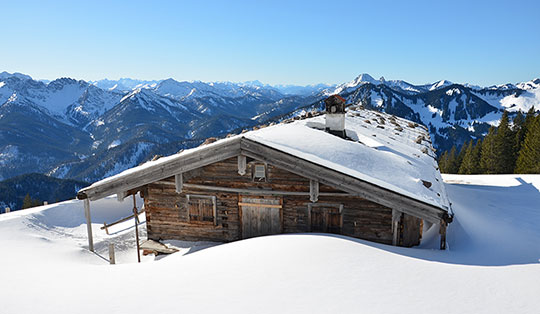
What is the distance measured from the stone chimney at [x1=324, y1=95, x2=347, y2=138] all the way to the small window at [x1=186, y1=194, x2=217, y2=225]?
6.36m

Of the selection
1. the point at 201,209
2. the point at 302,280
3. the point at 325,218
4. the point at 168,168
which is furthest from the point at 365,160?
the point at 168,168

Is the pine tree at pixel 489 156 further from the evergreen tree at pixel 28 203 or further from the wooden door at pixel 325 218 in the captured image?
the evergreen tree at pixel 28 203

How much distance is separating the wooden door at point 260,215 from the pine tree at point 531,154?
3938cm

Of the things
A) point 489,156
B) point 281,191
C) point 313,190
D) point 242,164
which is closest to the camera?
point 313,190

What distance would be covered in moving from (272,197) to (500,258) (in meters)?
6.58

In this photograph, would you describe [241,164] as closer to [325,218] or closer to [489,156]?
[325,218]

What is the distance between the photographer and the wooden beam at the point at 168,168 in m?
9.86

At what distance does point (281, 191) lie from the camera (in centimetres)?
1024

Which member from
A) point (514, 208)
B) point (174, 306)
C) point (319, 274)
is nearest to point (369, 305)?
point (319, 274)

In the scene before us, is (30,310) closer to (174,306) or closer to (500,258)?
(174,306)

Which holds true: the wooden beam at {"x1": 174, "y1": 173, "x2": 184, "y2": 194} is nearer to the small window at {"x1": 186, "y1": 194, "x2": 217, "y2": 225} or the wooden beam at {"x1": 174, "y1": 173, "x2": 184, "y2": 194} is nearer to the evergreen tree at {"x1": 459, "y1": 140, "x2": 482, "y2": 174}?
the small window at {"x1": 186, "y1": 194, "x2": 217, "y2": 225}

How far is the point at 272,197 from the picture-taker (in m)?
10.4

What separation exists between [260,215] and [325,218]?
7.24ft

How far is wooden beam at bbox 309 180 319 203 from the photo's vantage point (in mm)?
9672
